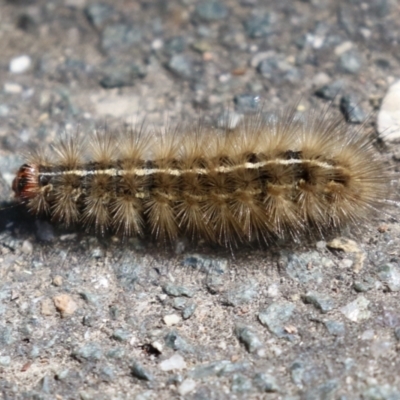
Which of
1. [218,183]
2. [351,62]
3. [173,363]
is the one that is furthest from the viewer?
[351,62]

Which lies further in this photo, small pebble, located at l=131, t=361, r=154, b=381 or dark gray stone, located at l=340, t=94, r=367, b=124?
dark gray stone, located at l=340, t=94, r=367, b=124

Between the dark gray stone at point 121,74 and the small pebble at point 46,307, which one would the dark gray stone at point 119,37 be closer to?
the dark gray stone at point 121,74

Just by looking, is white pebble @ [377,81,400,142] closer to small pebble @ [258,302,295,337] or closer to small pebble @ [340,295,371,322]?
small pebble @ [340,295,371,322]

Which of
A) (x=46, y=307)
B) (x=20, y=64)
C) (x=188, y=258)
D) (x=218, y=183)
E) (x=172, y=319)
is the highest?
(x=218, y=183)

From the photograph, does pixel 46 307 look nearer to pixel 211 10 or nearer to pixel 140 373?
pixel 140 373

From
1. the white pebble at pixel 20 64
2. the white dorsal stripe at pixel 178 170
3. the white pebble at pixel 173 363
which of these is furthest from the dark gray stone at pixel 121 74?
the white pebble at pixel 173 363

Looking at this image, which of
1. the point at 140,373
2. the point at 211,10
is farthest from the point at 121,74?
the point at 140,373

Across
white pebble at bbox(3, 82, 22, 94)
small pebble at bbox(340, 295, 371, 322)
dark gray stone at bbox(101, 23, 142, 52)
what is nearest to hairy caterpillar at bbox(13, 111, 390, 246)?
small pebble at bbox(340, 295, 371, 322)
